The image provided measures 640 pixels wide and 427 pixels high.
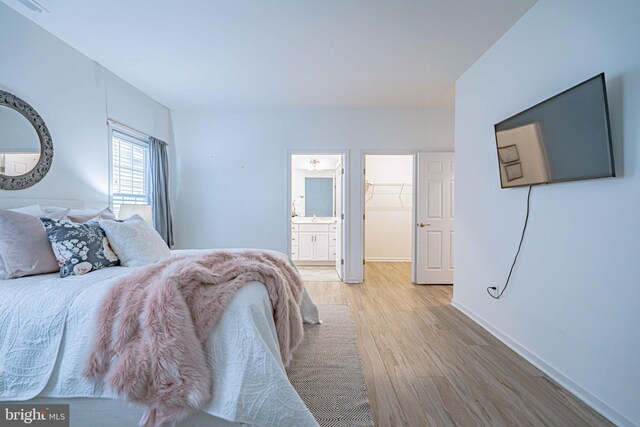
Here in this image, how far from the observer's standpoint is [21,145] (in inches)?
91.0

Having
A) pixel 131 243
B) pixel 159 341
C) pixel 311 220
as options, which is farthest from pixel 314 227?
pixel 159 341

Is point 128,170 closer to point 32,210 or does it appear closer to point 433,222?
point 32,210

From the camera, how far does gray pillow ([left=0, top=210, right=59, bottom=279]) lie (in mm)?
1692

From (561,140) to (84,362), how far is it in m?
2.78

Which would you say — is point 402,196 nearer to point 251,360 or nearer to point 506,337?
point 506,337

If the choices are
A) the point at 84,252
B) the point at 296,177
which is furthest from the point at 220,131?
the point at 84,252

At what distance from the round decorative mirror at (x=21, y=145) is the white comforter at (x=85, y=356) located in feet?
4.60

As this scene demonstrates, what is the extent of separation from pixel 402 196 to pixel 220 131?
4063 millimetres

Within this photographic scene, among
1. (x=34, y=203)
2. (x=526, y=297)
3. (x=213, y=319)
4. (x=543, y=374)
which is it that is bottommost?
(x=543, y=374)

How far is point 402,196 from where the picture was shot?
6.58 meters

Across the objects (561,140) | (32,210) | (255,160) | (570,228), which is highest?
(255,160)

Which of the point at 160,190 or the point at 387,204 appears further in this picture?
the point at 387,204

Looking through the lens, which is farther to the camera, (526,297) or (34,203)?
(34,203)

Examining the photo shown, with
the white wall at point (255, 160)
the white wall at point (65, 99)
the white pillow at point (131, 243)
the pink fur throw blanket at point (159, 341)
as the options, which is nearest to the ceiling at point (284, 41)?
the white wall at point (65, 99)
